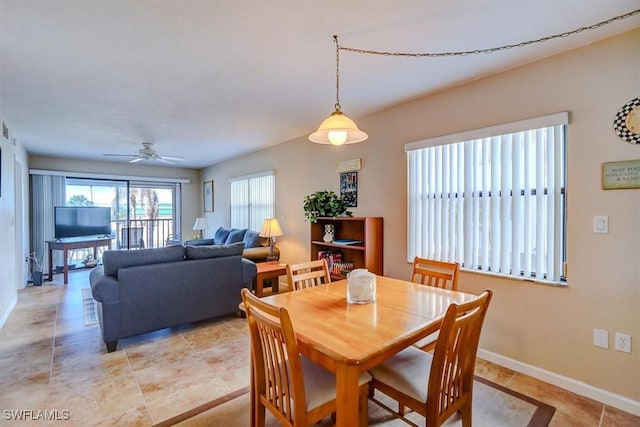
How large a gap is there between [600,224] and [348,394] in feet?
6.81

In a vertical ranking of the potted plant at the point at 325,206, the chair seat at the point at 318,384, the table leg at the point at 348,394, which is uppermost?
the potted plant at the point at 325,206

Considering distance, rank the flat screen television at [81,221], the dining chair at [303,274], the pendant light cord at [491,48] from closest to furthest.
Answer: the pendant light cord at [491,48], the dining chair at [303,274], the flat screen television at [81,221]

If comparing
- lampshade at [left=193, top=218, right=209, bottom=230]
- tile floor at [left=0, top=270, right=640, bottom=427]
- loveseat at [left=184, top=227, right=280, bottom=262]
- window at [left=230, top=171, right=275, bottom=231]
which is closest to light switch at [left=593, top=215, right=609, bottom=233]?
tile floor at [left=0, top=270, right=640, bottom=427]

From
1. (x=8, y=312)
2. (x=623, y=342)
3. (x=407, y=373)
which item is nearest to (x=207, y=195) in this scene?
(x=8, y=312)

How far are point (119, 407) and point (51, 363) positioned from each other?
3.51 feet

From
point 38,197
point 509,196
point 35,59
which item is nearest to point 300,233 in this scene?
point 509,196

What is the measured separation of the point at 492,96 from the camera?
2559 millimetres

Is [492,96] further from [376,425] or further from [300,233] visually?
[300,233]

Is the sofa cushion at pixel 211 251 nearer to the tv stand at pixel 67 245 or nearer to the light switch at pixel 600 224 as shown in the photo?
the light switch at pixel 600 224

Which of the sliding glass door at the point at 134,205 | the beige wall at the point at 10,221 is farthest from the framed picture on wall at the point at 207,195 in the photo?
the beige wall at the point at 10,221

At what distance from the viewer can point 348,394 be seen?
1.19 m

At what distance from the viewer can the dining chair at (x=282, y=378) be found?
3.99 feet

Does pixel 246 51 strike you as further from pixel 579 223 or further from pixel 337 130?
pixel 579 223

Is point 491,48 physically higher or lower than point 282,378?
higher
